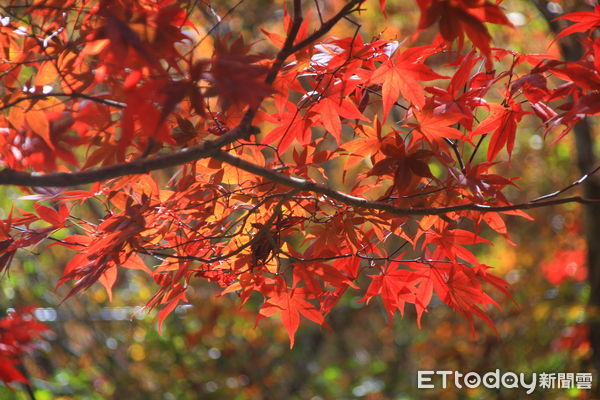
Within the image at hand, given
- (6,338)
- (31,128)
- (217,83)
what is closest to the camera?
(217,83)

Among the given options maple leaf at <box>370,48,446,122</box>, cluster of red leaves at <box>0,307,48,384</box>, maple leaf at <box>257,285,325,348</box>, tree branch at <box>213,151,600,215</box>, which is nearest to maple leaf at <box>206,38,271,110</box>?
tree branch at <box>213,151,600,215</box>

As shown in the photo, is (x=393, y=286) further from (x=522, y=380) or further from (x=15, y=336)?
(x=522, y=380)

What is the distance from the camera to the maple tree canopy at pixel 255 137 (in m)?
0.73

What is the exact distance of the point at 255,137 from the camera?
3.26 feet

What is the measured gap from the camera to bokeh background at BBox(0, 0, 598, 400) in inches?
107

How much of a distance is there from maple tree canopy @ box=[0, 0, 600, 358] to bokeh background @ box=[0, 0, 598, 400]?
155cm

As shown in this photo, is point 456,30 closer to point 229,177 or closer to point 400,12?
point 229,177

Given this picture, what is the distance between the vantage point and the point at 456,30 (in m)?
0.69

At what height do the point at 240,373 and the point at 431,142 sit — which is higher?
the point at 431,142

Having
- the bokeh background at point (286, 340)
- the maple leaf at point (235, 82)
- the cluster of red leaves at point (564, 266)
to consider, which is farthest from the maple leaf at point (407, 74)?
the cluster of red leaves at point (564, 266)

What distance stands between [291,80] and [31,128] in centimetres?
40

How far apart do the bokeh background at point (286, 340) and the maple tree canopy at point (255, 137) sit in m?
1.55

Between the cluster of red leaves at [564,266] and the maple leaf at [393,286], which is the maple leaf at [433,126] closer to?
the maple leaf at [393,286]

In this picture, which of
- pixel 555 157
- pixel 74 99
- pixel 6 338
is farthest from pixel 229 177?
pixel 555 157
